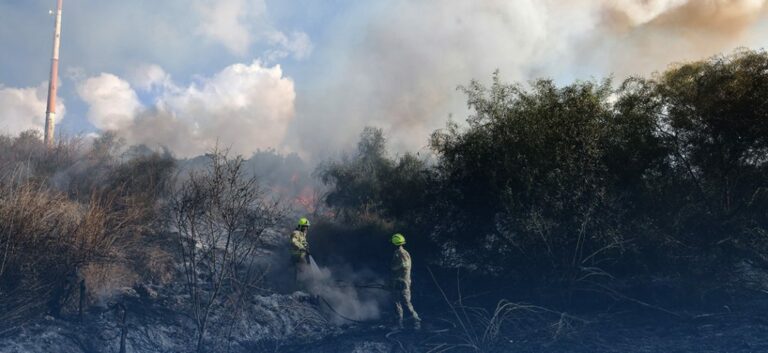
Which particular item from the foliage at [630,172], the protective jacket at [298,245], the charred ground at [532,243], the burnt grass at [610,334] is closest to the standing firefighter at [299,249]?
the protective jacket at [298,245]

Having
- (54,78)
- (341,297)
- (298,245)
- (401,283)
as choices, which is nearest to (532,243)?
(401,283)

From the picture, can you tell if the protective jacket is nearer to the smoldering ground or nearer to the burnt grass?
the smoldering ground

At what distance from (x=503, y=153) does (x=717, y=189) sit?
13.9 feet

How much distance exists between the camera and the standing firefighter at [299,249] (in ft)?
42.1

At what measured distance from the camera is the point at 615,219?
11.4 metres

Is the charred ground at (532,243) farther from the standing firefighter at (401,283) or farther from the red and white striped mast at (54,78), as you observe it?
the red and white striped mast at (54,78)

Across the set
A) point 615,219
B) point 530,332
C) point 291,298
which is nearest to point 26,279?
point 291,298

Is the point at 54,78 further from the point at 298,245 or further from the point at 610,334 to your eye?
the point at 610,334

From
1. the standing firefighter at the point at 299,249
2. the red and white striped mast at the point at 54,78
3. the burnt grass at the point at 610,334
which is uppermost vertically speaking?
the red and white striped mast at the point at 54,78

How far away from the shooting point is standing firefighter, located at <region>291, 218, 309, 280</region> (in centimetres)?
1282

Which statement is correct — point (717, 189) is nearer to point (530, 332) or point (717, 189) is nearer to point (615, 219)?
point (615, 219)

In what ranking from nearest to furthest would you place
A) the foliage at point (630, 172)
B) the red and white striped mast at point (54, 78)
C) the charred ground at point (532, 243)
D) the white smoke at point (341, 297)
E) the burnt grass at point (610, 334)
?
1. the burnt grass at point (610, 334)
2. the charred ground at point (532, 243)
3. the foliage at point (630, 172)
4. the white smoke at point (341, 297)
5. the red and white striped mast at point (54, 78)

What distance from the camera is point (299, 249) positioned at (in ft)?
42.3

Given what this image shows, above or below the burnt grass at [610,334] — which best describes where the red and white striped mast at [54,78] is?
above
